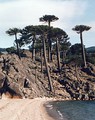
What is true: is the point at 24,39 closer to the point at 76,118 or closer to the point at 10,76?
the point at 10,76

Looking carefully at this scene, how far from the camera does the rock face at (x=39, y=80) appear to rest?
81.1 metres

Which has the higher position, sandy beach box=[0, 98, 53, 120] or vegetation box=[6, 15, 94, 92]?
vegetation box=[6, 15, 94, 92]

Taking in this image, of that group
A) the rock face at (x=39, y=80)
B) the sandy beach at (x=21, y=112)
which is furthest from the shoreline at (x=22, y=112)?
the rock face at (x=39, y=80)

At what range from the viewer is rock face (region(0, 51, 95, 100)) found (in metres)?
81.1

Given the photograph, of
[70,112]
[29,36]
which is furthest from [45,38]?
[70,112]

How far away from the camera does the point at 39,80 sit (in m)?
94.8

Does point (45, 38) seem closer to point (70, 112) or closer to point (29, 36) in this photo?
point (29, 36)

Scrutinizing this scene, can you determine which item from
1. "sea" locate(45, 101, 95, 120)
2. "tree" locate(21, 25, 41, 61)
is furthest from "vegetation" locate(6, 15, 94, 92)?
"sea" locate(45, 101, 95, 120)

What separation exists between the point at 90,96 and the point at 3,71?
22.0 metres

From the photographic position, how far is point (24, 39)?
11488 cm

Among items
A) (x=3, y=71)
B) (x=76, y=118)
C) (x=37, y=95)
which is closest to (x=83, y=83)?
(x=37, y=95)

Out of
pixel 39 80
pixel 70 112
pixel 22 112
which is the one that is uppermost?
pixel 39 80

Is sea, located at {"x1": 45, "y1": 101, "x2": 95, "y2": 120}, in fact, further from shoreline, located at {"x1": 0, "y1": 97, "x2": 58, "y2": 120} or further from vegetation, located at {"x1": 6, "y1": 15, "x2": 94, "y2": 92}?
vegetation, located at {"x1": 6, "y1": 15, "x2": 94, "y2": 92}

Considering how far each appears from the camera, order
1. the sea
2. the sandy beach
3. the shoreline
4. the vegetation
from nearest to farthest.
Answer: the sandy beach < the shoreline < the sea < the vegetation
